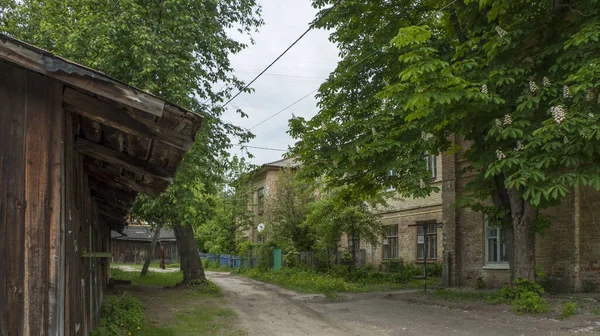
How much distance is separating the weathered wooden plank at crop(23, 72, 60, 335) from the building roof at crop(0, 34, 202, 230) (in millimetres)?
217

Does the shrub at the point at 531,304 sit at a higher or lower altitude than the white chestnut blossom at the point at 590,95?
lower

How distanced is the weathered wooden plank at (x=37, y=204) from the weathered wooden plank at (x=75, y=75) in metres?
0.30

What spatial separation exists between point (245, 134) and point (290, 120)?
7.91 ft

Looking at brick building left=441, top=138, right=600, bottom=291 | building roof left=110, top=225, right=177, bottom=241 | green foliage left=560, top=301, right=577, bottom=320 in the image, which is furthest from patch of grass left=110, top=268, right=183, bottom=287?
building roof left=110, top=225, right=177, bottom=241

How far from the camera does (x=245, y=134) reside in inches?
751

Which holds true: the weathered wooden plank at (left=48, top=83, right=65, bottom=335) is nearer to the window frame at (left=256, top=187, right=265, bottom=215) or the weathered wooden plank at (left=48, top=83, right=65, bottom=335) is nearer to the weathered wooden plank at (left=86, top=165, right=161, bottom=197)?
the weathered wooden plank at (left=86, top=165, right=161, bottom=197)

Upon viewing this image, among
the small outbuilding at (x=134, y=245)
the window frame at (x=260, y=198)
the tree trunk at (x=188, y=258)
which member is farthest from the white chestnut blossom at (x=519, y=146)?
the small outbuilding at (x=134, y=245)

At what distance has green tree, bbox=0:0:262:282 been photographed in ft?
46.6

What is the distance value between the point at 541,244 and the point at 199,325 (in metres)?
11.1

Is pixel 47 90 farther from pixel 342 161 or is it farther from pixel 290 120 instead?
pixel 290 120

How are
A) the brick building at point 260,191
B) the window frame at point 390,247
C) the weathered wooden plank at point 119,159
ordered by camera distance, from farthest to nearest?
the brick building at point 260,191
the window frame at point 390,247
the weathered wooden plank at point 119,159

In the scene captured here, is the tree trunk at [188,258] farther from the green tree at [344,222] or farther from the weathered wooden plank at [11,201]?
the weathered wooden plank at [11,201]

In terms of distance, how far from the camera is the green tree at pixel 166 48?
1421cm

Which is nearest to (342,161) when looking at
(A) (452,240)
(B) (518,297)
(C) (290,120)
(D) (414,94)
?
(C) (290,120)
